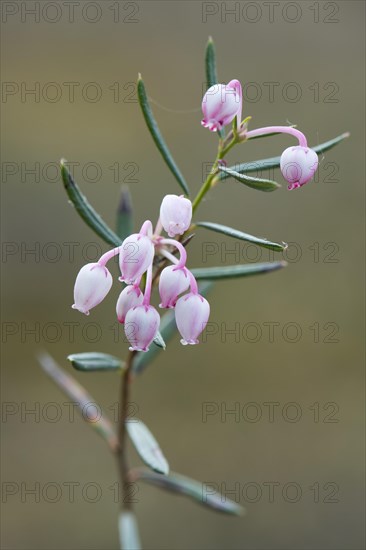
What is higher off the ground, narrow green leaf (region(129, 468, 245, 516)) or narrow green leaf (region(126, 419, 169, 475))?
narrow green leaf (region(126, 419, 169, 475))

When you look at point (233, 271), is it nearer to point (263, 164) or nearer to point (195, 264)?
point (263, 164)

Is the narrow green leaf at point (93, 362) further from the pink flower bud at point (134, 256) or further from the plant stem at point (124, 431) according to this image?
the pink flower bud at point (134, 256)

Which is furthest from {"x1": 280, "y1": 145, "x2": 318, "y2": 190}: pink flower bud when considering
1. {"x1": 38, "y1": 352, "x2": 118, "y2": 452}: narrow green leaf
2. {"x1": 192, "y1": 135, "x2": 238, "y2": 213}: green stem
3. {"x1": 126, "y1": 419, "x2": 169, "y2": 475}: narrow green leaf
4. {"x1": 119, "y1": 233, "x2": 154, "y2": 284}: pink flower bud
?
{"x1": 38, "y1": 352, "x2": 118, "y2": 452}: narrow green leaf

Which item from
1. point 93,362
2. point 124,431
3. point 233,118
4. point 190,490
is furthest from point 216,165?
point 190,490

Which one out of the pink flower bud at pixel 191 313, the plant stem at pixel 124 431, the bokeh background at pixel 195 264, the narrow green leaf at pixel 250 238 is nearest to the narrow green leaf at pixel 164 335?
the plant stem at pixel 124 431

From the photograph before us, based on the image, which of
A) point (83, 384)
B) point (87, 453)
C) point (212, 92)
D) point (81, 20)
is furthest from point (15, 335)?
point (212, 92)

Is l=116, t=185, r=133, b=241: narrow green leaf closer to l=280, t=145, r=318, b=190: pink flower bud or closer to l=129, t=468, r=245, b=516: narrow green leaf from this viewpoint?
l=280, t=145, r=318, b=190: pink flower bud

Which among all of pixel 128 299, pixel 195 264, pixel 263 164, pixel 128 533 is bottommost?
pixel 128 533
